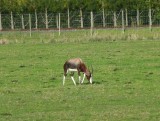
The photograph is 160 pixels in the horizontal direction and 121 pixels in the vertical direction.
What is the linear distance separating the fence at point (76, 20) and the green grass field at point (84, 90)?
36.6 metres

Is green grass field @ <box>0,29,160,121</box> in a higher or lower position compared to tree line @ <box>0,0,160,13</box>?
lower

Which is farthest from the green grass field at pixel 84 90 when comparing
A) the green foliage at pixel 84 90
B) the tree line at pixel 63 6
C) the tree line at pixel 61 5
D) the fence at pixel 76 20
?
the tree line at pixel 61 5

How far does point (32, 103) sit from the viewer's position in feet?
47.5

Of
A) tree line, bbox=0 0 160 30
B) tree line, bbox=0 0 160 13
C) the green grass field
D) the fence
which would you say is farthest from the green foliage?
tree line, bbox=0 0 160 13

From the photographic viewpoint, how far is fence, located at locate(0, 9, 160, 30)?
66.8m

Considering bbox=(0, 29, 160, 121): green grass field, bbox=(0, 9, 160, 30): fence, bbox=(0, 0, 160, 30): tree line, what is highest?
bbox=(0, 0, 160, 30): tree line

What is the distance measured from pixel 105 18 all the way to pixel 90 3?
7417 millimetres

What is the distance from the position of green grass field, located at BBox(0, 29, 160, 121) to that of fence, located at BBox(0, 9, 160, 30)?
36591 millimetres

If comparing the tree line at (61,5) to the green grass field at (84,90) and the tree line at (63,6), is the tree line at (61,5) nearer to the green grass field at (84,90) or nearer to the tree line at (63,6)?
the tree line at (63,6)

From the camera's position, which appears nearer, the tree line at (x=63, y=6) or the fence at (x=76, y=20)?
the fence at (x=76, y=20)

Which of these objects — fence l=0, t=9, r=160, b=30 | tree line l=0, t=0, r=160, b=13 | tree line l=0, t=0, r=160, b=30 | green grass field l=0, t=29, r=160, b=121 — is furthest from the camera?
tree line l=0, t=0, r=160, b=13

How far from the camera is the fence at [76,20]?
2630 inches

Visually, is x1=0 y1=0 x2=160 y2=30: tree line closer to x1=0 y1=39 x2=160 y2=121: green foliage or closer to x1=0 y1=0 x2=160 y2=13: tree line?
x1=0 y1=0 x2=160 y2=13: tree line

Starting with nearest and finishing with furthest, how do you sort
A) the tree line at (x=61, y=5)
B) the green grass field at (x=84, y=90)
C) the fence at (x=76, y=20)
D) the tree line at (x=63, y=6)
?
the green grass field at (x=84, y=90) → the fence at (x=76, y=20) → the tree line at (x=63, y=6) → the tree line at (x=61, y=5)
